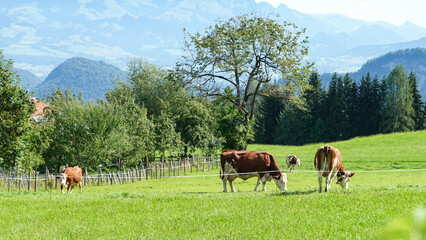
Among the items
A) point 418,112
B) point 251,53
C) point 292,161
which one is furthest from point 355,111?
point 251,53

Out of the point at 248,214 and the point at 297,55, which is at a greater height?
the point at 297,55

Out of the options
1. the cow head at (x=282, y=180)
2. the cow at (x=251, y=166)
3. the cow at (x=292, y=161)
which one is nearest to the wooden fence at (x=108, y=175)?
the cow at (x=292, y=161)

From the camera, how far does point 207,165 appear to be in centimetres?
4531

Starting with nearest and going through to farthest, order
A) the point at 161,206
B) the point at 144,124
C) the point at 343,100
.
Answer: the point at 161,206, the point at 144,124, the point at 343,100

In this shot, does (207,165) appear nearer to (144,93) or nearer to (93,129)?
(93,129)

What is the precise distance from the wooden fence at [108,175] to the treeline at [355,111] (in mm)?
42039

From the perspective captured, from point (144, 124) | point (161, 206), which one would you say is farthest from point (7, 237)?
point (144, 124)

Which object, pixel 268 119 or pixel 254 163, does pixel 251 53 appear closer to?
pixel 254 163

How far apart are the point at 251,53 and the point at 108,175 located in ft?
52.6

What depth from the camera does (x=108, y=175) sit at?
3556 centimetres

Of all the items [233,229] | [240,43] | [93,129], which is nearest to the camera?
[233,229]

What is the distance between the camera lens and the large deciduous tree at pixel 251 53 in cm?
3553

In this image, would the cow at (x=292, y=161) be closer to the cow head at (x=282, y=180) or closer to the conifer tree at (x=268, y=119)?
the cow head at (x=282, y=180)

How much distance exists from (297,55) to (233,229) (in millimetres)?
28961
